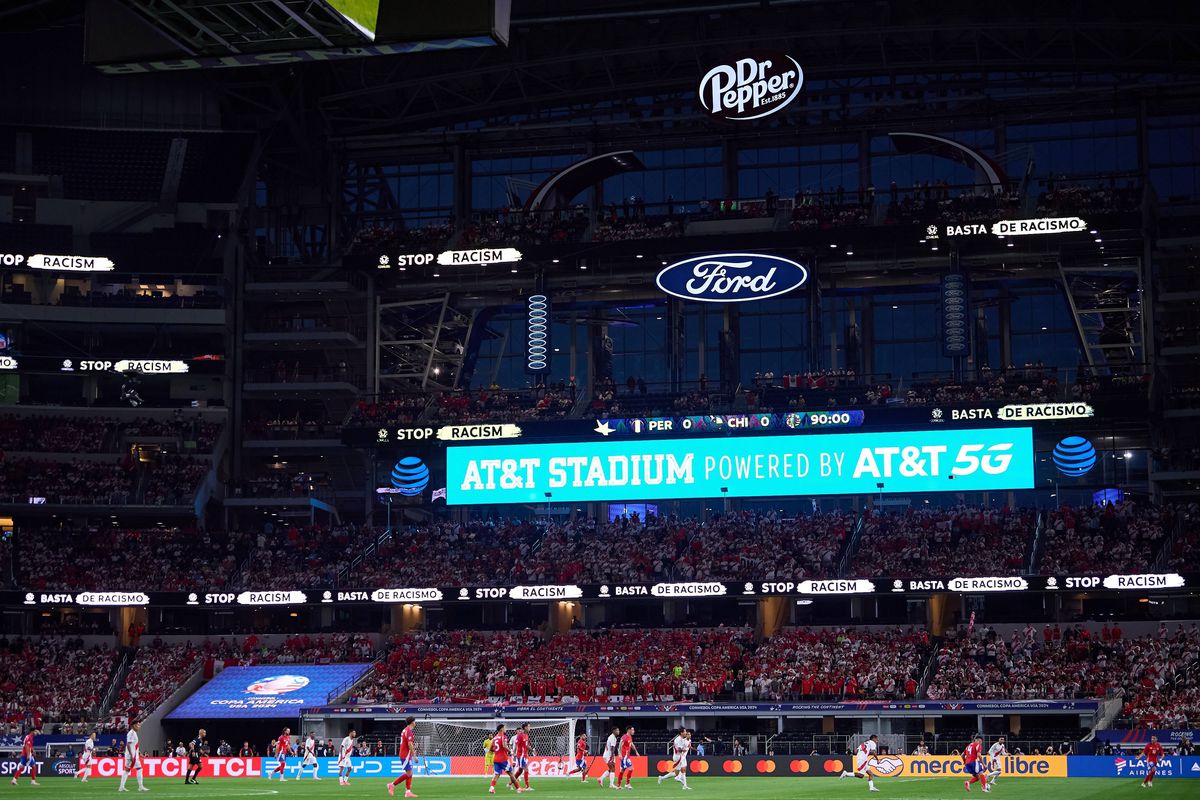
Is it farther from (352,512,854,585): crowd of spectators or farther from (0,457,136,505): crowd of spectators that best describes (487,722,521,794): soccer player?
(0,457,136,505): crowd of spectators

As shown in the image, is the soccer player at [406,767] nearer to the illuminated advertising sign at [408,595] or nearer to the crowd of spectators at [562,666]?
the crowd of spectators at [562,666]

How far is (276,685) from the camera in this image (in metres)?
70.4

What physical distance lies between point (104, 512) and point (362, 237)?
20.4 m

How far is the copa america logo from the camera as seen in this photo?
6988 centimetres

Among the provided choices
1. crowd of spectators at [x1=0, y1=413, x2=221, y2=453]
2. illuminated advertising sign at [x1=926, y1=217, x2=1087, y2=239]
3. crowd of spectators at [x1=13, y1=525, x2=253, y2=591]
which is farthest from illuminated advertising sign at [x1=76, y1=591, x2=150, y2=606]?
illuminated advertising sign at [x1=926, y1=217, x2=1087, y2=239]

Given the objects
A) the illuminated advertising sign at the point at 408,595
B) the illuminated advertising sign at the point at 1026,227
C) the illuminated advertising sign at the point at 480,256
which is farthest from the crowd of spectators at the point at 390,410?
the illuminated advertising sign at the point at 1026,227

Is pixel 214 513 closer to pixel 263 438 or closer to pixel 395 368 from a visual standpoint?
pixel 263 438

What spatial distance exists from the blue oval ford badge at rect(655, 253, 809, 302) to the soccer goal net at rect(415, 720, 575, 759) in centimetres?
2396

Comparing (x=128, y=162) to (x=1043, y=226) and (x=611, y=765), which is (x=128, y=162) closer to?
(x=1043, y=226)

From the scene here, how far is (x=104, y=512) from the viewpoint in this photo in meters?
80.2

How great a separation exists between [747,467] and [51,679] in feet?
117

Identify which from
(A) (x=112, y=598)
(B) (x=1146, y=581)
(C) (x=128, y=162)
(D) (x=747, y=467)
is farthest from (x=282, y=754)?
(C) (x=128, y=162)

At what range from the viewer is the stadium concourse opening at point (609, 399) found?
64688 mm

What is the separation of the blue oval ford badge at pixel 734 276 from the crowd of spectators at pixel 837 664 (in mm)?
17040
